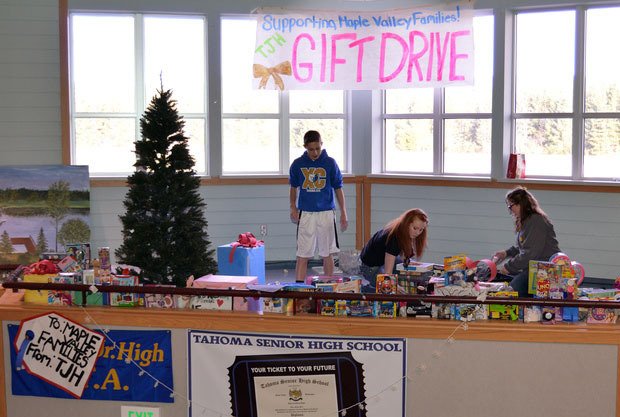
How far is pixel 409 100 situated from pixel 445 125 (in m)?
0.51

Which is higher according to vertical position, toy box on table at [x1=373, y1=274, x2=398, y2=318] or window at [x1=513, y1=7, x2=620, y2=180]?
window at [x1=513, y1=7, x2=620, y2=180]

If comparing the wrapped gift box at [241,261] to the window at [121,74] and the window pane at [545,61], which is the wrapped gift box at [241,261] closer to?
the window at [121,74]

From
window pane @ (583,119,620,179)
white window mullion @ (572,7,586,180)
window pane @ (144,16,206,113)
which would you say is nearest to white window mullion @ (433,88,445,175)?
white window mullion @ (572,7,586,180)

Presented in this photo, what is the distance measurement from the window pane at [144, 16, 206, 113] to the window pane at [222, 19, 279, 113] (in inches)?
9.9

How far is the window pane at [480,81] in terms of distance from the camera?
28.6ft

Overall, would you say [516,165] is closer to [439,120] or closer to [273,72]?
[439,120]

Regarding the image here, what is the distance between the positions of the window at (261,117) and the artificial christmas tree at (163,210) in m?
2.90

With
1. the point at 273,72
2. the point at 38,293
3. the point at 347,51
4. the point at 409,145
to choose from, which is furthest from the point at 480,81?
the point at 38,293

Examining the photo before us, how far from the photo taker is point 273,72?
8.82 m

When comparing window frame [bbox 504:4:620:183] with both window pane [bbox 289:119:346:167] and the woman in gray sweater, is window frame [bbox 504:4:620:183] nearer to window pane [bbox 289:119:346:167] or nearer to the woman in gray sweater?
window pane [bbox 289:119:346:167]

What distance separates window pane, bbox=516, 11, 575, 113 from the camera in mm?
8305

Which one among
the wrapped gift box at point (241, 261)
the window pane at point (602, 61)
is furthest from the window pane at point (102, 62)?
the window pane at point (602, 61)

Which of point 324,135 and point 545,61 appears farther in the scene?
point 324,135

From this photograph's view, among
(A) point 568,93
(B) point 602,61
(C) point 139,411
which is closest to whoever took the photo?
(C) point 139,411
